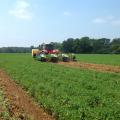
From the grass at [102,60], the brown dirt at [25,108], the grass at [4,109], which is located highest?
the grass at [4,109]

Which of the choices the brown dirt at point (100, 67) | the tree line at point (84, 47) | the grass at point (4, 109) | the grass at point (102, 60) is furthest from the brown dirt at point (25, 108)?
the tree line at point (84, 47)

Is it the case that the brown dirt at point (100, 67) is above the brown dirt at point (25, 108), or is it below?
above

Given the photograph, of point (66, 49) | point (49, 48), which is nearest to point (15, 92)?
point (49, 48)

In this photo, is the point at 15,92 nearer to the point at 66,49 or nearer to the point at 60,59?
the point at 60,59

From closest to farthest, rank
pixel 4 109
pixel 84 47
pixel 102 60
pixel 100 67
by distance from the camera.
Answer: pixel 4 109 < pixel 100 67 < pixel 102 60 < pixel 84 47

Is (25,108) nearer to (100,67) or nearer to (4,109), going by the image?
(4,109)

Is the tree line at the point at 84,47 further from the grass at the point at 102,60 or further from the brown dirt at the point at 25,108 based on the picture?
the brown dirt at the point at 25,108

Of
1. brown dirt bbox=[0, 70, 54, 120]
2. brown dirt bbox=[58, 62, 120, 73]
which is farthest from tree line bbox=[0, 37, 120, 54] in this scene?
brown dirt bbox=[0, 70, 54, 120]

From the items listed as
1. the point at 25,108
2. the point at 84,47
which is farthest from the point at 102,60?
the point at 84,47

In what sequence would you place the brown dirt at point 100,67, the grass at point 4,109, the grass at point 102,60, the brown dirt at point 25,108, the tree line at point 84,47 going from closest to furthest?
the grass at point 4,109 < the brown dirt at point 25,108 < the brown dirt at point 100,67 < the grass at point 102,60 < the tree line at point 84,47

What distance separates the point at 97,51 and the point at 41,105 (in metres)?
97.8

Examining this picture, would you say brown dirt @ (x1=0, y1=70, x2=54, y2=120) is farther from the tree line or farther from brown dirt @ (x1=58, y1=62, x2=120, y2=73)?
the tree line

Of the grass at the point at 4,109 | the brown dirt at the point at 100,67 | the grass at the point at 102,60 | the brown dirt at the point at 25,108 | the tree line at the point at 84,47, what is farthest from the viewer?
the tree line at the point at 84,47

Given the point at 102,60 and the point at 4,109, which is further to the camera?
the point at 102,60
